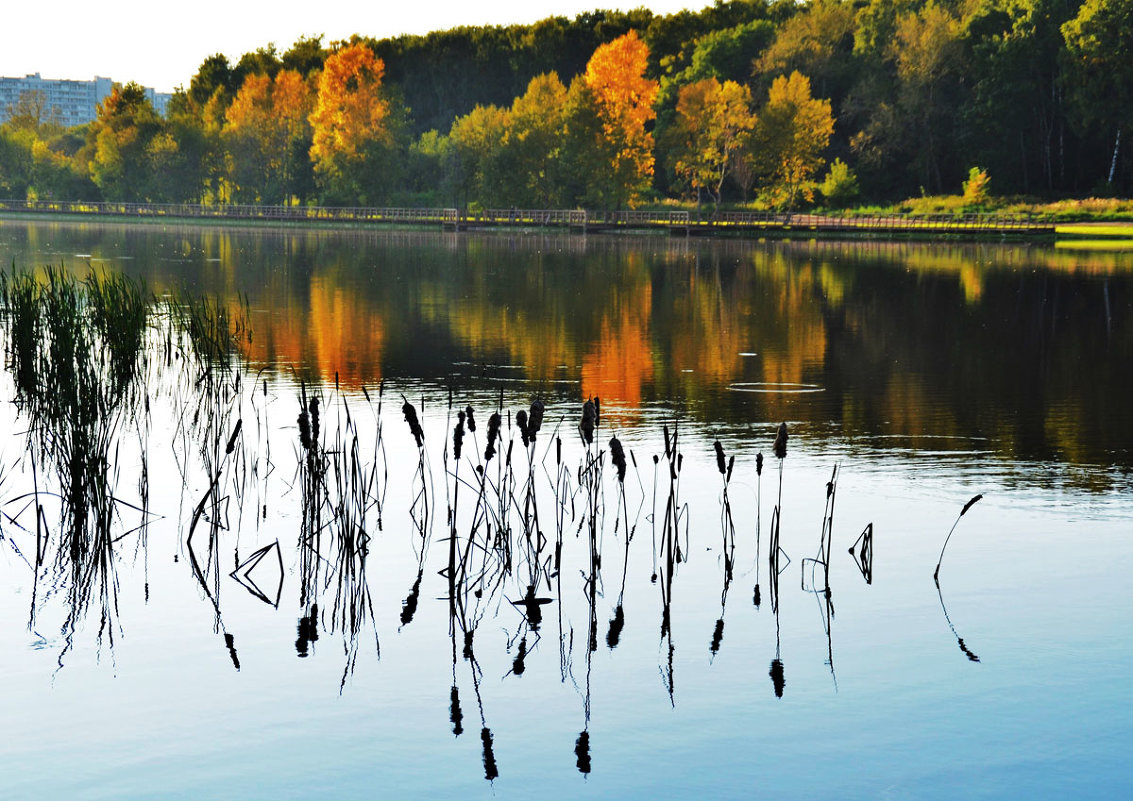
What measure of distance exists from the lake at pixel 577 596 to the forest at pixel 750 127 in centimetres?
6634

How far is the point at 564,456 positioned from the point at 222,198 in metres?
99.0

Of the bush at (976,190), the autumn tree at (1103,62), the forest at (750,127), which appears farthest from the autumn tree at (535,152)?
the autumn tree at (1103,62)

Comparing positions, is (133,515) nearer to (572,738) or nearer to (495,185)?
(572,738)

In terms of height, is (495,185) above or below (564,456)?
above

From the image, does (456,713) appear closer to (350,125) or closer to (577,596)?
(577,596)

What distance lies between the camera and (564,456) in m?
13.1

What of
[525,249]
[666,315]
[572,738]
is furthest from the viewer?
[525,249]

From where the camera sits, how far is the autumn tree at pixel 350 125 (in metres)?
89.1

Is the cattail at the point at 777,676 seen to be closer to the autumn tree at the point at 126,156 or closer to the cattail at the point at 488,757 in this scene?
the cattail at the point at 488,757

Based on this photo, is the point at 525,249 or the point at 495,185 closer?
the point at 525,249

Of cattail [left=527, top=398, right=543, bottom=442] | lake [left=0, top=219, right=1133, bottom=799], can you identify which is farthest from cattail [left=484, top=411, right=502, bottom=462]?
cattail [left=527, top=398, right=543, bottom=442]

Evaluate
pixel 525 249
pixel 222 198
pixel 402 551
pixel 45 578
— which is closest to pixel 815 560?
pixel 402 551

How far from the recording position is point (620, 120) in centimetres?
8219

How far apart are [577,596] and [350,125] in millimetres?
83840
